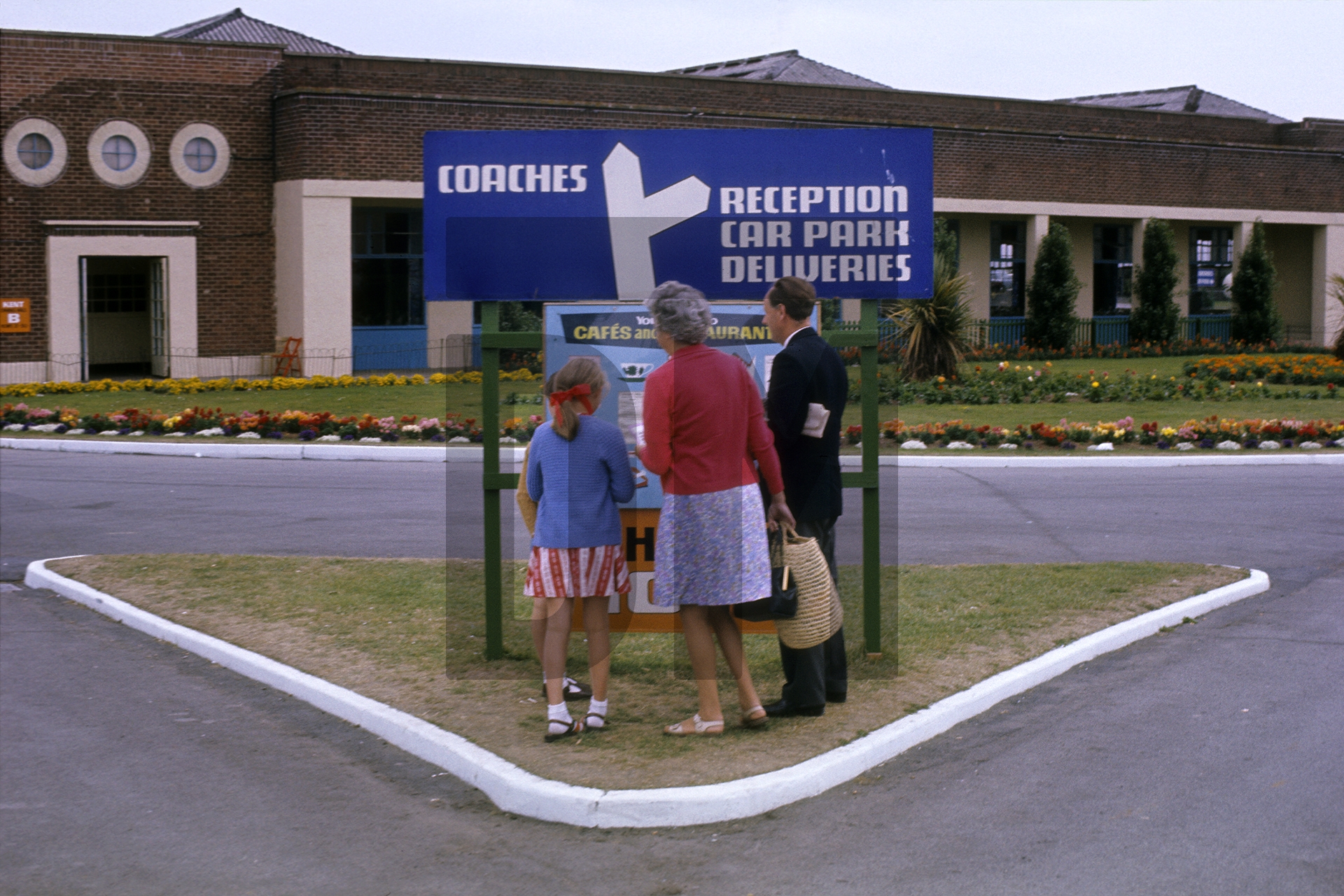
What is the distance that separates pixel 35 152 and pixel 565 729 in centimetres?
2453

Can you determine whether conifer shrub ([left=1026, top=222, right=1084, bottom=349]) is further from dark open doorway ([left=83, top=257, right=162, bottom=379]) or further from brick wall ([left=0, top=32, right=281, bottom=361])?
dark open doorway ([left=83, top=257, right=162, bottom=379])

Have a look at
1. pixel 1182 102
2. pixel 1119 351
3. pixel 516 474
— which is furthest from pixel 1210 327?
pixel 516 474

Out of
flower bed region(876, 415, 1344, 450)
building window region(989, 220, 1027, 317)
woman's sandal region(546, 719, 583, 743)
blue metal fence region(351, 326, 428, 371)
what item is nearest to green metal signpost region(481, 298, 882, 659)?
woman's sandal region(546, 719, 583, 743)

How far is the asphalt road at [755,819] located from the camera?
170 inches

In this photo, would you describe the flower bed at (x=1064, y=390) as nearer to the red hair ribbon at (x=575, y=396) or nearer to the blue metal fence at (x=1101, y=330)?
the blue metal fence at (x=1101, y=330)

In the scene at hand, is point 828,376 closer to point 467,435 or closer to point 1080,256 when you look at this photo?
point 467,435

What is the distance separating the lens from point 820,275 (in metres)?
6.70

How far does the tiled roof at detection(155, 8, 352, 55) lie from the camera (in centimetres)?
3494

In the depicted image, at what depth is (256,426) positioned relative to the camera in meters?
19.1

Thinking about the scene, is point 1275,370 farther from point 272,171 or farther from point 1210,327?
point 272,171

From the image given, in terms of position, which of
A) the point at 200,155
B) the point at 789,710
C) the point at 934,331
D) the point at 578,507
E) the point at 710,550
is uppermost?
the point at 200,155

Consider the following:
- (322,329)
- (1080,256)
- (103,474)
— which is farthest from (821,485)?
(1080,256)

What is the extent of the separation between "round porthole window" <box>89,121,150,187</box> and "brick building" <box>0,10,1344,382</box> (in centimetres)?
4

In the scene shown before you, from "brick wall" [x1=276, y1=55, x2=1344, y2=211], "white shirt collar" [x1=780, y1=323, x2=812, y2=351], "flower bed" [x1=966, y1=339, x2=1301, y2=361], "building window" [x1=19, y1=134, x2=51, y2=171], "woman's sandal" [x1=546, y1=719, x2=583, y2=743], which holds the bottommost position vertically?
"woman's sandal" [x1=546, y1=719, x2=583, y2=743]
